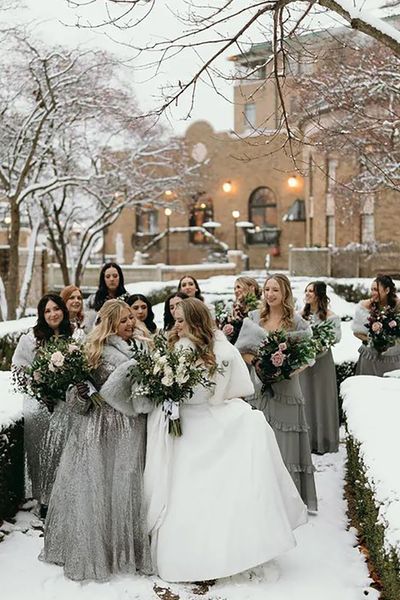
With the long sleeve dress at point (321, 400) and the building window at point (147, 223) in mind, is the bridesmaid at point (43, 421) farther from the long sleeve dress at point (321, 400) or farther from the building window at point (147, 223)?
the building window at point (147, 223)

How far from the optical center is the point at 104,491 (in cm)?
540

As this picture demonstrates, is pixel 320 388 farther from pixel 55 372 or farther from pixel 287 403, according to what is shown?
pixel 55 372

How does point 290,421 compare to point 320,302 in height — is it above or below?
below

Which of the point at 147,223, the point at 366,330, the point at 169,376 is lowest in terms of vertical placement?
the point at 366,330

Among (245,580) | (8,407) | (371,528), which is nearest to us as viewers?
(245,580)

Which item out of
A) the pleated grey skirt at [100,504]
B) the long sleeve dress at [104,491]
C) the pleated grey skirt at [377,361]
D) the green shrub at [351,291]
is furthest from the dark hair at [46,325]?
the green shrub at [351,291]

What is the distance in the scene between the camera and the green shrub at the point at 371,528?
4316 mm

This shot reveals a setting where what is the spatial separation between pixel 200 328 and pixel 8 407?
98.8 inches

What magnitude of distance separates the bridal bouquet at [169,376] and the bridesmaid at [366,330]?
429 centimetres

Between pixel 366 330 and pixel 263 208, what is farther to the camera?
pixel 263 208

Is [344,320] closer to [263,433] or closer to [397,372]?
[397,372]

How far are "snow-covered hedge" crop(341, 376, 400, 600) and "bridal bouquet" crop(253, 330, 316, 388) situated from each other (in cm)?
71

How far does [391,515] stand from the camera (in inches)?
173

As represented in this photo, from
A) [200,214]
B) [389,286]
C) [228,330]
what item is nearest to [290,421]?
[228,330]
